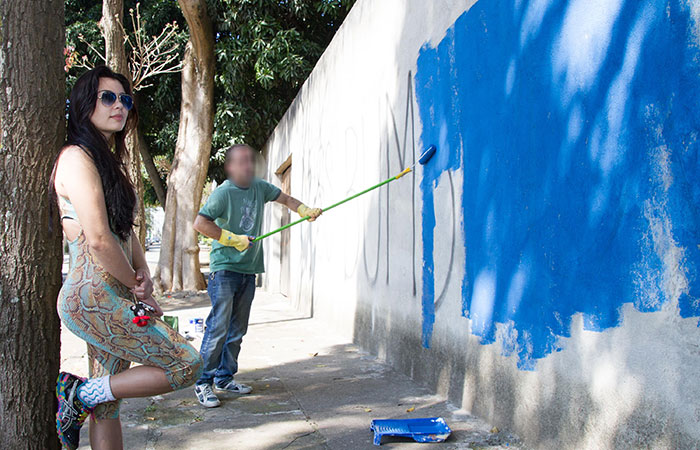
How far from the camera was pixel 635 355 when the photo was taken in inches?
79.6

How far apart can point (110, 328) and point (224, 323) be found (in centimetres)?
169

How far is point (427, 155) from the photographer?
149 inches

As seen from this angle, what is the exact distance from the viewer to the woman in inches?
80.7

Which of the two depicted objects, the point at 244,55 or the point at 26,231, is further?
the point at 244,55

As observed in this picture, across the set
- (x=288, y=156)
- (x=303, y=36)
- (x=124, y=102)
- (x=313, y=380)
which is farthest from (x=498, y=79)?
(x=303, y=36)

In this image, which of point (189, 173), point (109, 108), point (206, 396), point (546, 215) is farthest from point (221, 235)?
point (189, 173)

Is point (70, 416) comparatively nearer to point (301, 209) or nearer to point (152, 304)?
point (152, 304)

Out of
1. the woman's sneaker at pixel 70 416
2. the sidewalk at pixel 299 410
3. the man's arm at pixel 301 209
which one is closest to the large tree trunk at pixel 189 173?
the sidewalk at pixel 299 410

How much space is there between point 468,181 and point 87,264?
2.00 meters

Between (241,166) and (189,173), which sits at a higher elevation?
(189,173)

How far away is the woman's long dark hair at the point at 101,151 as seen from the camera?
2.14 meters

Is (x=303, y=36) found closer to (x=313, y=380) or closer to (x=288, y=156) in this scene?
(x=288, y=156)

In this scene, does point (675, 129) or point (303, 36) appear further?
point (303, 36)

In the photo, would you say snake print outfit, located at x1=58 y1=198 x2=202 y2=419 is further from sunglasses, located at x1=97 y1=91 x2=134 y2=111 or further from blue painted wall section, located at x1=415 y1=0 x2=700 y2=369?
blue painted wall section, located at x1=415 y1=0 x2=700 y2=369
